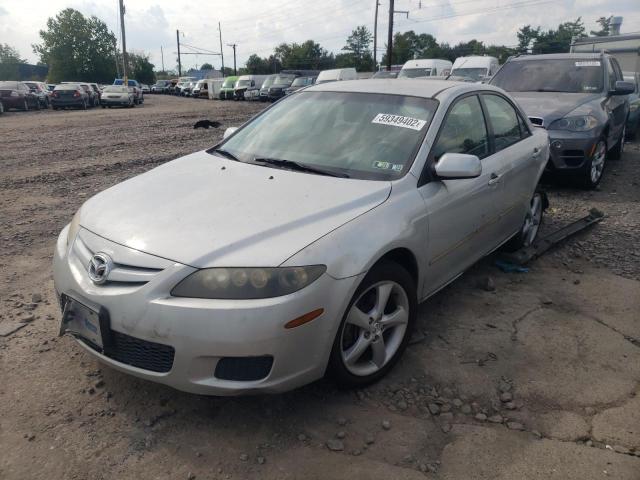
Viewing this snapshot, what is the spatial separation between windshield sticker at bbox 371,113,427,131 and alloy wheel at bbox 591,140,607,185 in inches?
180

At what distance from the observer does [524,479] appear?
2.26m

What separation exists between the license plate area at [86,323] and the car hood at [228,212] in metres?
0.35

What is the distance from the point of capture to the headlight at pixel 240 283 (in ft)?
7.47

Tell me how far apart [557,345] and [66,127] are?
53.3 ft

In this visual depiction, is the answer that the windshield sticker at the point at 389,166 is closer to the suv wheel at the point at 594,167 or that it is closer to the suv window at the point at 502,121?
the suv window at the point at 502,121

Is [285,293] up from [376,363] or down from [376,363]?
up

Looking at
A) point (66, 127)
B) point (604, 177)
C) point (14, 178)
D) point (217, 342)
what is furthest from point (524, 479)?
point (66, 127)

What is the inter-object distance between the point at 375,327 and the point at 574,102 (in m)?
5.85

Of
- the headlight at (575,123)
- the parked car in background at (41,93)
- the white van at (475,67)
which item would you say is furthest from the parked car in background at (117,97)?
the headlight at (575,123)

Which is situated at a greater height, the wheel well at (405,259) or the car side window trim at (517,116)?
the car side window trim at (517,116)

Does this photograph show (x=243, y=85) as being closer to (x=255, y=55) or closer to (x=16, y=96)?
(x=16, y=96)

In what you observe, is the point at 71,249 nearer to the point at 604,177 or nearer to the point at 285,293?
the point at 285,293

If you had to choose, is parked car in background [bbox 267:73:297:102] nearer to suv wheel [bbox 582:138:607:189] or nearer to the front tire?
suv wheel [bbox 582:138:607:189]

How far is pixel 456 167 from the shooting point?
10.00ft
